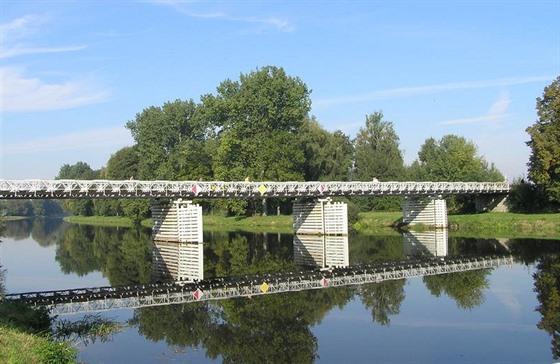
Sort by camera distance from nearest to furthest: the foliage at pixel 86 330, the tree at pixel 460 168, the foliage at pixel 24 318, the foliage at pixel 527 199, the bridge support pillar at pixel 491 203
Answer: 1. the foliage at pixel 24 318
2. the foliage at pixel 86 330
3. the foliage at pixel 527 199
4. the bridge support pillar at pixel 491 203
5. the tree at pixel 460 168

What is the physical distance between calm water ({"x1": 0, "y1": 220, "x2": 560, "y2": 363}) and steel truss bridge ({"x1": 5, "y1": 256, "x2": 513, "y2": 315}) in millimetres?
1097

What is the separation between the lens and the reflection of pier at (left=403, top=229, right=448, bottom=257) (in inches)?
1544

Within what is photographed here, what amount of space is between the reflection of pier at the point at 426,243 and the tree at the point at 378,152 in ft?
77.4

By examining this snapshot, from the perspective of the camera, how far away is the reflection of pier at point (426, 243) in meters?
39.2

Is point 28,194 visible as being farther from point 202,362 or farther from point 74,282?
point 202,362

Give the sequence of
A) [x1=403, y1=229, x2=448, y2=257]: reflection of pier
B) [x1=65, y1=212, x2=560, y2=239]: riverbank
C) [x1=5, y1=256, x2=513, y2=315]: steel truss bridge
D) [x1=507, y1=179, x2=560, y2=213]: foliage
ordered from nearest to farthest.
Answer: [x1=5, y1=256, x2=513, y2=315]: steel truss bridge
[x1=403, y1=229, x2=448, y2=257]: reflection of pier
[x1=65, y1=212, x2=560, y2=239]: riverbank
[x1=507, y1=179, x2=560, y2=213]: foliage

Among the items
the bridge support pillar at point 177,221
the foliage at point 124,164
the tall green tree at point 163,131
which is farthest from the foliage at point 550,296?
the foliage at point 124,164

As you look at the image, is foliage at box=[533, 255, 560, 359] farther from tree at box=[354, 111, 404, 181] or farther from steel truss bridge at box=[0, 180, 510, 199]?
tree at box=[354, 111, 404, 181]

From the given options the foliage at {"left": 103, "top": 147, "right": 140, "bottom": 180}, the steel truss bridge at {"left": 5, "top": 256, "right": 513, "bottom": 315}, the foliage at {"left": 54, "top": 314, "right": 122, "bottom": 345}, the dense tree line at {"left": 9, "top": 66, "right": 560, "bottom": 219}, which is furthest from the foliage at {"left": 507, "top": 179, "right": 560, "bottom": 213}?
the foliage at {"left": 103, "top": 147, "right": 140, "bottom": 180}

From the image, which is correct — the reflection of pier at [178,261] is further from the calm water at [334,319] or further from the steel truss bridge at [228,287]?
the steel truss bridge at [228,287]

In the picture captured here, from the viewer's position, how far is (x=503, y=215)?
2392 inches

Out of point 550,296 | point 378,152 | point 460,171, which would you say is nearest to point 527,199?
point 460,171

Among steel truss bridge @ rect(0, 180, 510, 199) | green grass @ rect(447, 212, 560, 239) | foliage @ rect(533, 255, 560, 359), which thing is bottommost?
foliage @ rect(533, 255, 560, 359)

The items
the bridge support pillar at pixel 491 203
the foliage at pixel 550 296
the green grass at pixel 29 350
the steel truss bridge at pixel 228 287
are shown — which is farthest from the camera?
the bridge support pillar at pixel 491 203
